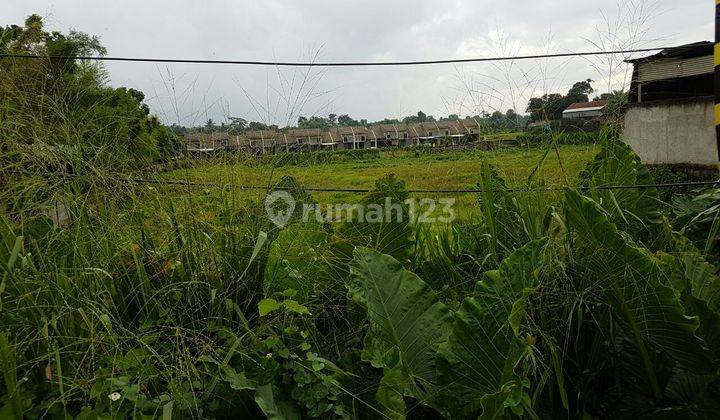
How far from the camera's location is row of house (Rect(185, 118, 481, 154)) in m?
1.96

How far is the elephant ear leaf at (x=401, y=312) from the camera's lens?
1208 millimetres

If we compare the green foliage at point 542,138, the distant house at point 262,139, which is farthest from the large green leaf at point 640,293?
the distant house at point 262,139

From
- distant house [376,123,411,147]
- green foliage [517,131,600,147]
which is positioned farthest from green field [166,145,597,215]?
distant house [376,123,411,147]

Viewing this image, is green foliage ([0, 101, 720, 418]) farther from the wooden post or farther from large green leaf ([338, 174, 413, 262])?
the wooden post

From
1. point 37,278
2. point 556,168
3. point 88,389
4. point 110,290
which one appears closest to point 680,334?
point 556,168

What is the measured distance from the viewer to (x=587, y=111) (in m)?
2.42

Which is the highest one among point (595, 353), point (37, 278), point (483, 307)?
point (37, 278)

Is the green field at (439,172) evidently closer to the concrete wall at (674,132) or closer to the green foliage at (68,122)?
the green foliage at (68,122)

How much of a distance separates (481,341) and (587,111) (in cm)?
181

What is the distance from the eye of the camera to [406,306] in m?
1.27

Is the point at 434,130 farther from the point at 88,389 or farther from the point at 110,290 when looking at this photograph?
the point at 88,389

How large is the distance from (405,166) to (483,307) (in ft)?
4.94
